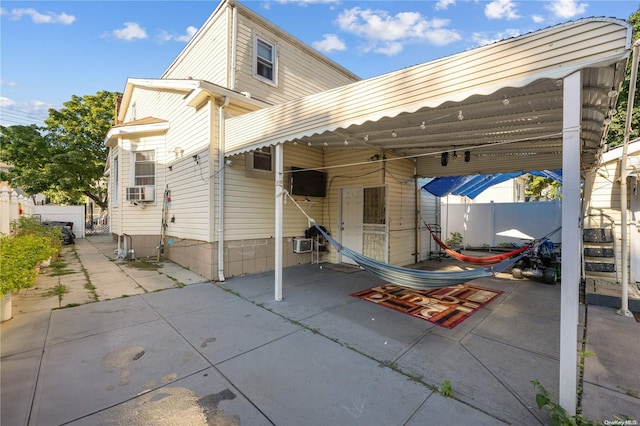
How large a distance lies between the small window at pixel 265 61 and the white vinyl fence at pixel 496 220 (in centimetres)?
765

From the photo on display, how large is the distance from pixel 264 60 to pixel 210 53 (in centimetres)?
146

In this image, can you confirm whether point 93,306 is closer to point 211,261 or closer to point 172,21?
point 211,261

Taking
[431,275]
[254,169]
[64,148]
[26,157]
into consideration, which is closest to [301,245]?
[254,169]

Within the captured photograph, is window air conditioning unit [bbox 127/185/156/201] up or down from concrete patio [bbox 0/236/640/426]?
up

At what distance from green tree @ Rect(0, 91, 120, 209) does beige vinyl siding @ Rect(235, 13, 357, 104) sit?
603 inches

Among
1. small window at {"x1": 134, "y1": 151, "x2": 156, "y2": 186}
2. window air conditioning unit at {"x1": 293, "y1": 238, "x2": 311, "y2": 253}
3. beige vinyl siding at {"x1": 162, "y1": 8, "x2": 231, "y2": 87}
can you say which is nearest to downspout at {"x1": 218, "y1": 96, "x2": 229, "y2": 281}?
beige vinyl siding at {"x1": 162, "y1": 8, "x2": 231, "y2": 87}

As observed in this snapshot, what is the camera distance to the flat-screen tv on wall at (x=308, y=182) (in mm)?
6805

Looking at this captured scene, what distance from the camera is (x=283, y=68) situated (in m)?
8.02

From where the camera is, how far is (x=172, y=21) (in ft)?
25.1

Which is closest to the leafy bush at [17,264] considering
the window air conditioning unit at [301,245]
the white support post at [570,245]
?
the window air conditioning unit at [301,245]

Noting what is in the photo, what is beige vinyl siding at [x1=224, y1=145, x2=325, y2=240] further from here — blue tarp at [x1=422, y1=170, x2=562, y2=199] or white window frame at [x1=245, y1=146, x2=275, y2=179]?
blue tarp at [x1=422, y1=170, x2=562, y2=199]

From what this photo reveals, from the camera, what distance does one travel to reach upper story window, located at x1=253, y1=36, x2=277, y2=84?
7312 millimetres

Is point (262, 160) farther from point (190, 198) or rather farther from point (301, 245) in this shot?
point (301, 245)

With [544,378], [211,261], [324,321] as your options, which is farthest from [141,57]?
[544,378]
